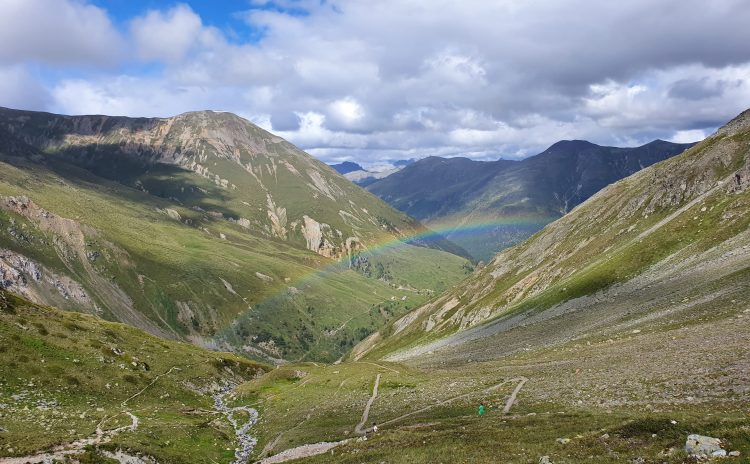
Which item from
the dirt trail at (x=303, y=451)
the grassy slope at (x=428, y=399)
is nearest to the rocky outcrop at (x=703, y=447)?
the grassy slope at (x=428, y=399)

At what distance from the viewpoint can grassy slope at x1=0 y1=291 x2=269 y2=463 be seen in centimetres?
4112

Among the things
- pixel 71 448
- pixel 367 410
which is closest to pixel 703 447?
pixel 367 410

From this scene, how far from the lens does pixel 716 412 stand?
2986cm

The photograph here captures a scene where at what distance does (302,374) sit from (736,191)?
331ft

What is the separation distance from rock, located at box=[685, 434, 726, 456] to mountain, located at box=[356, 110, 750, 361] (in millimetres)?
42025

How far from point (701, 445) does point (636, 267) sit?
279 ft

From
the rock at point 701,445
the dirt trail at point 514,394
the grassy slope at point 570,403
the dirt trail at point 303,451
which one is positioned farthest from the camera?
the dirt trail at point 514,394

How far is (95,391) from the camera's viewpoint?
57562 mm

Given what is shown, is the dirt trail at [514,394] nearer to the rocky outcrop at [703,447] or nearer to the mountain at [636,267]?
the rocky outcrop at [703,447]

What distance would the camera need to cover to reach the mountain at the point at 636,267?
236 feet

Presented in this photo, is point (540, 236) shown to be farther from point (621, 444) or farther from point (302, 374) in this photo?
point (621, 444)

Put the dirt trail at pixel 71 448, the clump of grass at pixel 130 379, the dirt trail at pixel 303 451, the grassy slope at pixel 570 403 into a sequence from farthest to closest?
the clump of grass at pixel 130 379 < the dirt trail at pixel 303 451 < the dirt trail at pixel 71 448 < the grassy slope at pixel 570 403

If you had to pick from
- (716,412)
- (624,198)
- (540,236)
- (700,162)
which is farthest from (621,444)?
(540,236)

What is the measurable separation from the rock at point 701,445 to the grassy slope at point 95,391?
36858 mm
